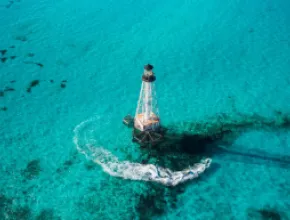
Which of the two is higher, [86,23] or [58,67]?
[86,23]

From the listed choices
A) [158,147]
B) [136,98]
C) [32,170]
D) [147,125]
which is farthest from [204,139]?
[32,170]

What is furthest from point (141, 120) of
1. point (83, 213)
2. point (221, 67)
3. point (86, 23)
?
point (86, 23)

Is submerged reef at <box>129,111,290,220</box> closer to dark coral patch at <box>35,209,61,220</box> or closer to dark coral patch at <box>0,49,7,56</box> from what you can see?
dark coral patch at <box>35,209,61,220</box>

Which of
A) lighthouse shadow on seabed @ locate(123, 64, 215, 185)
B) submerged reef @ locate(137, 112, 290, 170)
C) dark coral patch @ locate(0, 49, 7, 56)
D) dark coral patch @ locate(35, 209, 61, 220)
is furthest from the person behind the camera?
dark coral patch @ locate(0, 49, 7, 56)

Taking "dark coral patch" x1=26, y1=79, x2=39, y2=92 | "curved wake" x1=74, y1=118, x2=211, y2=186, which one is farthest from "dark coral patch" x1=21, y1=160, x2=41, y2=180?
A: "dark coral patch" x1=26, y1=79, x2=39, y2=92

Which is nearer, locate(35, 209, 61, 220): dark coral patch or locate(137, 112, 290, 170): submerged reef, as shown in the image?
locate(35, 209, 61, 220): dark coral patch

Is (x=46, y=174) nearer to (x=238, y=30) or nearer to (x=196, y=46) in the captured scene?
(x=196, y=46)

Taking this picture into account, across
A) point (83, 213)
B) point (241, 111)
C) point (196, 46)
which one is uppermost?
point (196, 46)
